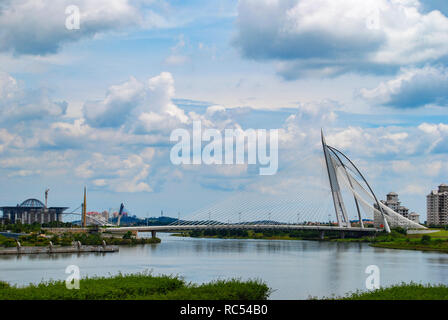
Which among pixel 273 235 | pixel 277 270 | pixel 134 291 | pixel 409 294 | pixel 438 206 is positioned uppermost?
pixel 438 206

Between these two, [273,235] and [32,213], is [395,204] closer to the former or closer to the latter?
[273,235]

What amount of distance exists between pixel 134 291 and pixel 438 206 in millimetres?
98122

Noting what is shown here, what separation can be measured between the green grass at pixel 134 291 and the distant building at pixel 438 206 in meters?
94.4

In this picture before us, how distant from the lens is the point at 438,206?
104688mm

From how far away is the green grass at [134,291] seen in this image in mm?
14055

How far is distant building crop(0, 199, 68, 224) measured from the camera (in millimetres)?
131000

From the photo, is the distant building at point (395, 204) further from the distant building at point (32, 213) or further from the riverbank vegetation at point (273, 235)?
the distant building at point (32, 213)

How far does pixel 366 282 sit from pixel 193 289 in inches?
503

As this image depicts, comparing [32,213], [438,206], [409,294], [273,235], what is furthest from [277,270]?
[32,213]

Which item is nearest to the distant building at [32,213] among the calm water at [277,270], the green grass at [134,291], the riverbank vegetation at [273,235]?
the riverbank vegetation at [273,235]

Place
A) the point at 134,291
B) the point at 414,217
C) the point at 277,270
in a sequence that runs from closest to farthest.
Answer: the point at 134,291
the point at 277,270
the point at 414,217

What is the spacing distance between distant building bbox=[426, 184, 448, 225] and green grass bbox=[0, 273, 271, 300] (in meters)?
94.4

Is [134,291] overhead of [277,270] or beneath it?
overhead
